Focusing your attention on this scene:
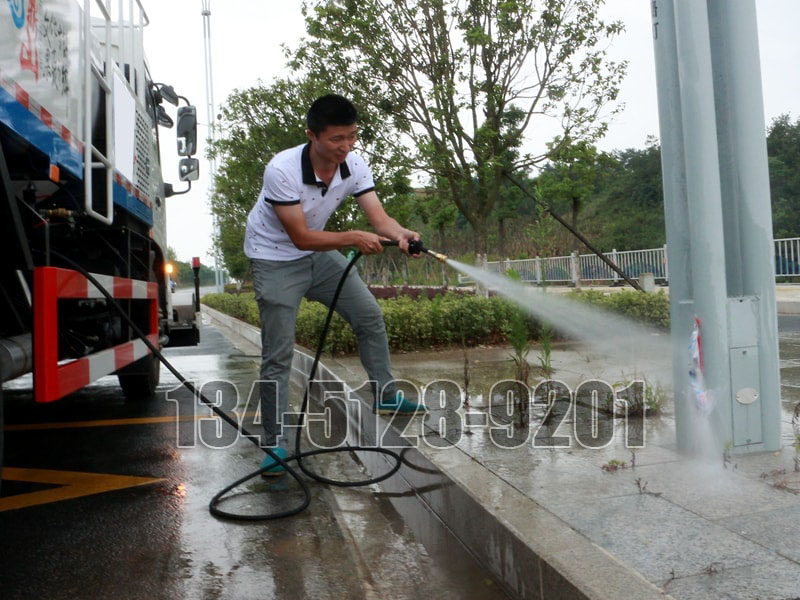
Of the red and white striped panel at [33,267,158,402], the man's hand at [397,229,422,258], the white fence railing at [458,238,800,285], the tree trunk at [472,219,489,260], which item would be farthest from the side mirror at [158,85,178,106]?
the white fence railing at [458,238,800,285]

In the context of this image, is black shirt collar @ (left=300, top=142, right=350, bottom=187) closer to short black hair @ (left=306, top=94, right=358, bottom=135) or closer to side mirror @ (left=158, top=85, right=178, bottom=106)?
short black hair @ (left=306, top=94, right=358, bottom=135)

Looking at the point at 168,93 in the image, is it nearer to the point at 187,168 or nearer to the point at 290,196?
the point at 187,168

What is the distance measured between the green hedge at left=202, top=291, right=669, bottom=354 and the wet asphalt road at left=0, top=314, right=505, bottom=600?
10.7 feet

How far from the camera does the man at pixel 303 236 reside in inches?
166

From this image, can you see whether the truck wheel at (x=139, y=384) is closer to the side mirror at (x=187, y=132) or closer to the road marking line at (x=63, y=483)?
the side mirror at (x=187, y=132)

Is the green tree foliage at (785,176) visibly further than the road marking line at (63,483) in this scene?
Yes

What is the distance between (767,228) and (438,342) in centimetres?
558

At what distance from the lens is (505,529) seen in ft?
9.21

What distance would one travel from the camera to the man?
4219 millimetres

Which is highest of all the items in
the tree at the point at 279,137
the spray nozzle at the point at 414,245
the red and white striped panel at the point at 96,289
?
the tree at the point at 279,137

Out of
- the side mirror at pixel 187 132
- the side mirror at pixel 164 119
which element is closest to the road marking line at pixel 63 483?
the side mirror at pixel 187 132

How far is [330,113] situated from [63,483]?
2509mm

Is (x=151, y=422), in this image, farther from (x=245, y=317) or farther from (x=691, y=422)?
(x=245, y=317)

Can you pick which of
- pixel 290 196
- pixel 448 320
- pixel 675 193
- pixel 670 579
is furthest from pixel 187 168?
pixel 670 579
